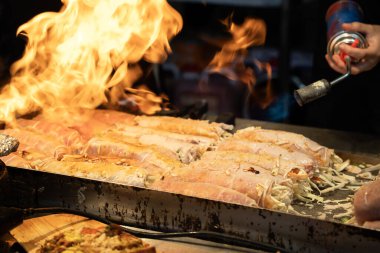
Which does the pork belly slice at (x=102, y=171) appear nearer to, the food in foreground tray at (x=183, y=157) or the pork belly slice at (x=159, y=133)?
the food in foreground tray at (x=183, y=157)

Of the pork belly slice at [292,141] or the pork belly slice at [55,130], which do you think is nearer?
the pork belly slice at [292,141]

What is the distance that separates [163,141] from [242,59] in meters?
4.63

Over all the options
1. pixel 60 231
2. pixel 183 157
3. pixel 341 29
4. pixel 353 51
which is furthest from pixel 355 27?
pixel 60 231

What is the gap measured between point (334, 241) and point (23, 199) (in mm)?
2063

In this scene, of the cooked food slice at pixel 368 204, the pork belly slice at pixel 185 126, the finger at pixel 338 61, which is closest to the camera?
the cooked food slice at pixel 368 204

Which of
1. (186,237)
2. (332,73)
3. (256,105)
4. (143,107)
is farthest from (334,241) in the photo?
(256,105)

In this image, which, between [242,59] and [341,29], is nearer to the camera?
[341,29]

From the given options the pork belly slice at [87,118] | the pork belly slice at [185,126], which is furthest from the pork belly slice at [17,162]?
the pork belly slice at [185,126]

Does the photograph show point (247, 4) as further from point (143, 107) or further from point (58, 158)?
point (58, 158)

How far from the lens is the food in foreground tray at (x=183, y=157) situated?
3383 mm

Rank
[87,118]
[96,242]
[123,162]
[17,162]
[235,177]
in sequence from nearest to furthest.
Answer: [96,242] < [235,177] < [17,162] < [123,162] < [87,118]

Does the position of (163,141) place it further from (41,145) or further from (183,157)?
(41,145)

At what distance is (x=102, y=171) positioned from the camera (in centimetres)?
352

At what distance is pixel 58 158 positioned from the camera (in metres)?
4.00
